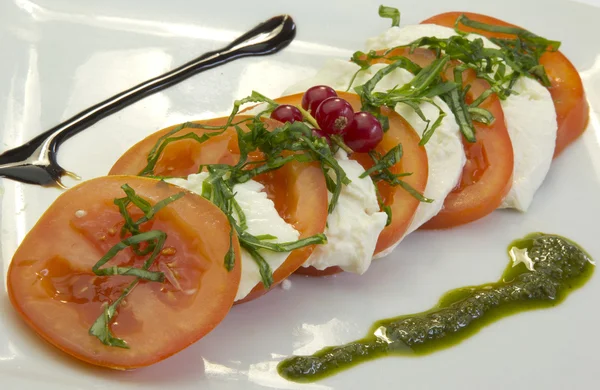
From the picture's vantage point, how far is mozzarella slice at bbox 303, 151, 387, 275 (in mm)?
2314

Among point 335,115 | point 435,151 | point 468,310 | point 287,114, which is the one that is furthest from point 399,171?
point 468,310

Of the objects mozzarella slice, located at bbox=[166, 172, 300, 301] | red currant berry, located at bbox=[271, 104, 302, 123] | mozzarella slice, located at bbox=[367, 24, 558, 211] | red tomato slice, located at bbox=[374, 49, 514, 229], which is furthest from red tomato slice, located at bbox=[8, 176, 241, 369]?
mozzarella slice, located at bbox=[367, 24, 558, 211]

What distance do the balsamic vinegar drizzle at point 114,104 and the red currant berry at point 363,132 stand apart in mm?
1161

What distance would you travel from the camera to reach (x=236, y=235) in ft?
6.72

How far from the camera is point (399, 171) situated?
2553 mm

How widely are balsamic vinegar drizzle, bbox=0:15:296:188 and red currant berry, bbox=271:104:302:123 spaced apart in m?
0.92

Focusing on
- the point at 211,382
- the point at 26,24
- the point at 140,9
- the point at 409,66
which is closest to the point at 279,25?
the point at 140,9

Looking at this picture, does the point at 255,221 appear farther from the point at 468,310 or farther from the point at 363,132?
the point at 468,310

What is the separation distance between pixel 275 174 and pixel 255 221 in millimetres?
261

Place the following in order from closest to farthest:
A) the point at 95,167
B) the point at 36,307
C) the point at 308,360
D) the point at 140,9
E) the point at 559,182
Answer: the point at 36,307 < the point at 308,360 < the point at 95,167 < the point at 559,182 < the point at 140,9

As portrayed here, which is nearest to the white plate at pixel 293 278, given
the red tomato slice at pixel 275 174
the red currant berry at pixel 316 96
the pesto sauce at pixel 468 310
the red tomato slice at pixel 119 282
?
the pesto sauce at pixel 468 310

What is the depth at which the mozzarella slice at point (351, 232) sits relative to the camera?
2.31 m

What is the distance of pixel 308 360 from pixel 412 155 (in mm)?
871

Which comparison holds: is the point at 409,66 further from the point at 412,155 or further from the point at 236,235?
the point at 236,235
